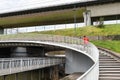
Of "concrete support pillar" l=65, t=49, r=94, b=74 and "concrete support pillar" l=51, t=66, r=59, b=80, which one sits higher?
"concrete support pillar" l=65, t=49, r=94, b=74

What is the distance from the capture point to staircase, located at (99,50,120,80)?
1867 cm

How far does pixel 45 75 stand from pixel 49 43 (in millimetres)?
9535

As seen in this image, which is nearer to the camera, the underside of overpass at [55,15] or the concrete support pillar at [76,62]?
the concrete support pillar at [76,62]

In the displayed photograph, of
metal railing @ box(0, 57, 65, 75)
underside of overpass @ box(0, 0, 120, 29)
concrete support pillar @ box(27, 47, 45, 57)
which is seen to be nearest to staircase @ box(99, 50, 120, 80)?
metal railing @ box(0, 57, 65, 75)

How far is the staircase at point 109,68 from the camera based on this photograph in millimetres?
18669

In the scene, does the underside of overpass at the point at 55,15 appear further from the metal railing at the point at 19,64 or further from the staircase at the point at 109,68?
the staircase at the point at 109,68

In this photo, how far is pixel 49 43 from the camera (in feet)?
132

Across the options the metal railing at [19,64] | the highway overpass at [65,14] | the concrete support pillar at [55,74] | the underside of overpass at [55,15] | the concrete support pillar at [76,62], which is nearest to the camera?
the metal railing at [19,64]

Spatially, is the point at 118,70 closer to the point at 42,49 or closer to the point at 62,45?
the point at 62,45

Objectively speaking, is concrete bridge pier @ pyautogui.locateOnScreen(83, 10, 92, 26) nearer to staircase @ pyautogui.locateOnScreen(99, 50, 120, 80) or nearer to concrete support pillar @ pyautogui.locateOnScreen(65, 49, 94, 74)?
concrete support pillar @ pyautogui.locateOnScreen(65, 49, 94, 74)

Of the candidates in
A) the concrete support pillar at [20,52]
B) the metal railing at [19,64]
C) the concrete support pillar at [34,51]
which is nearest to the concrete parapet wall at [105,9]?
the concrete support pillar at [34,51]

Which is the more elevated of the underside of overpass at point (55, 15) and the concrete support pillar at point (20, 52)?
the underside of overpass at point (55, 15)

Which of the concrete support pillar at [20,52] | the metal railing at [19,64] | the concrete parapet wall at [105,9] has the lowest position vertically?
the concrete support pillar at [20,52]

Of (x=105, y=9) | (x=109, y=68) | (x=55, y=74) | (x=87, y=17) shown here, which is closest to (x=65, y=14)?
(x=87, y=17)
